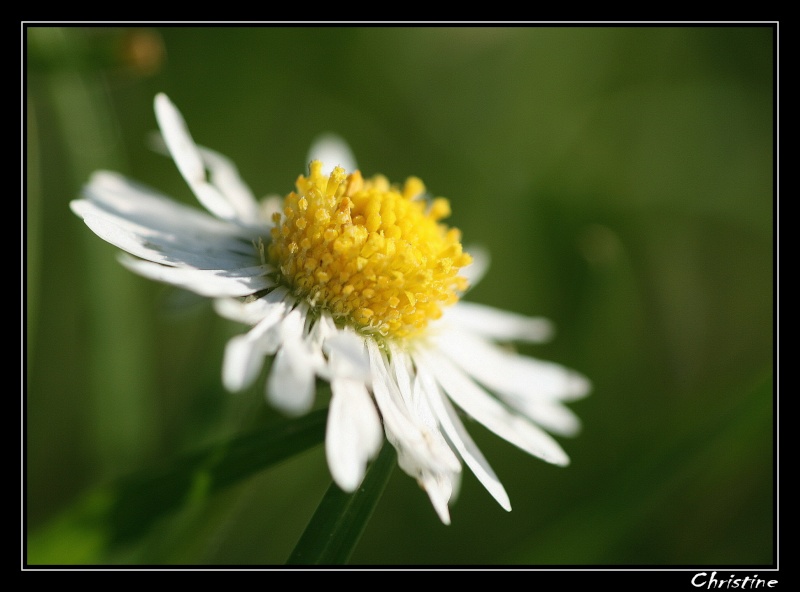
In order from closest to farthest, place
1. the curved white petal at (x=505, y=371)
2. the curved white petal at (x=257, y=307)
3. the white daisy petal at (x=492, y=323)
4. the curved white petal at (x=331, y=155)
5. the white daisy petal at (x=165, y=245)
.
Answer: the curved white petal at (x=257, y=307) → the white daisy petal at (x=165, y=245) → the curved white petal at (x=505, y=371) → the white daisy petal at (x=492, y=323) → the curved white petal at (x=331, y=155)

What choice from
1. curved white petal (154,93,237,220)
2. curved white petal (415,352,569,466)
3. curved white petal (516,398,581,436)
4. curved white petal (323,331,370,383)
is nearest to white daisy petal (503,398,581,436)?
curved white petal (516,398,581,436)

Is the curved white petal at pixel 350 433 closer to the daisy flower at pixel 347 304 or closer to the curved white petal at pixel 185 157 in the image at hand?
the daisy flower at pixel 347 304

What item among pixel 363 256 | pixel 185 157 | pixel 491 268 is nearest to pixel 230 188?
pixel 185 157

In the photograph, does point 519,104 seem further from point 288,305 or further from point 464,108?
point 288,305

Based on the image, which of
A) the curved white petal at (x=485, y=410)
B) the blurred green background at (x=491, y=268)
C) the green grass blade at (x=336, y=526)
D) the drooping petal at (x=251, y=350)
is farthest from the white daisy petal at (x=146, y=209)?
the green grass blade at (x=336, y=526)

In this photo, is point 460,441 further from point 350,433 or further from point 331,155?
point 331,155

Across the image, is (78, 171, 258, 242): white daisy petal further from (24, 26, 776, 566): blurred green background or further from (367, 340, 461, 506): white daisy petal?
(367, 340, 461, 506): white daisy petal

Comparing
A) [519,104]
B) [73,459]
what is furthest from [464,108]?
[73,459]

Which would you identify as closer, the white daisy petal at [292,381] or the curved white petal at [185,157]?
the white daisy petal at [292,381]
